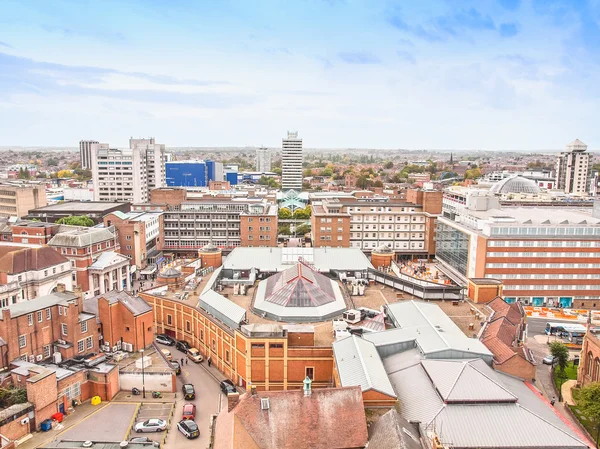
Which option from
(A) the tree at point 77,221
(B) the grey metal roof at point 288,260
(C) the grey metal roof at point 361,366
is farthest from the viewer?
(A) the tree at point 77,221

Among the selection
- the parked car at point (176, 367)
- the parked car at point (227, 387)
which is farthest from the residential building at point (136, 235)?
the parked car at point (227, 387)

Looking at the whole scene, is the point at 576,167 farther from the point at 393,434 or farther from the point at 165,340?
the point at 393,434

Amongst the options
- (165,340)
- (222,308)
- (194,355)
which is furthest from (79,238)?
(222,308)

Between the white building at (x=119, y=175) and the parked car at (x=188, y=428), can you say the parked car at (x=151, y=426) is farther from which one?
the white building at (x=119, y=175)

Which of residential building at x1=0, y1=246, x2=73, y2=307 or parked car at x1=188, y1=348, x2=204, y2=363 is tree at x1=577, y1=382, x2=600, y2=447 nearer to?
parked car at x1=188, y1=348, x2=204, y2=363

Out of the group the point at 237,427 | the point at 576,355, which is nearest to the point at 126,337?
the point at 237,427
